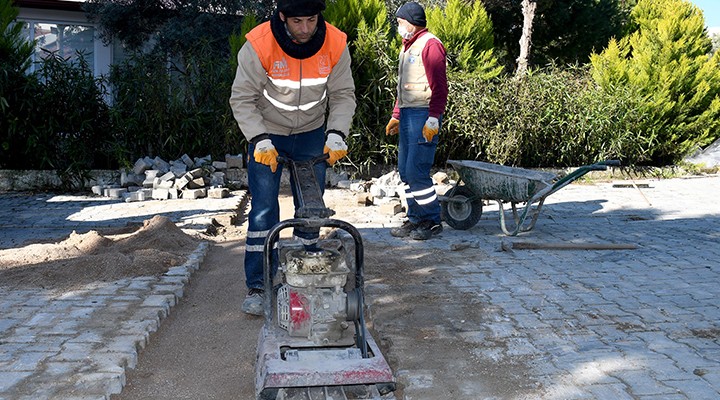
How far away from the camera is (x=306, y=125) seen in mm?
4629

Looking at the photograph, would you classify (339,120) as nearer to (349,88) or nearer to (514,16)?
(349,88)

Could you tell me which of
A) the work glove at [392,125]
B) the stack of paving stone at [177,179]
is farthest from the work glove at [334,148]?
the stack of paving stone at [177,179]

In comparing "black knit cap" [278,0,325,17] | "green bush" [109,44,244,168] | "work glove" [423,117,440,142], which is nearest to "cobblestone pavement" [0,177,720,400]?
"work glove" [423,117,440,142]

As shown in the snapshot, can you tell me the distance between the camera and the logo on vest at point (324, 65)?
4.34 metres

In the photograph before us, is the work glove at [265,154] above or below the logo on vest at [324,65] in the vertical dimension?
below

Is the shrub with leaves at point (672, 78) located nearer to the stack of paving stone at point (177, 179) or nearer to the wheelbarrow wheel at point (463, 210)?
the wheelbarrow wheel at point (463, 210)

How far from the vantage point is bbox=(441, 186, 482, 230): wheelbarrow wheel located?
755cm

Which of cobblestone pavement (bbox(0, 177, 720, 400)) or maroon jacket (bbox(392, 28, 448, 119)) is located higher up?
maroon jacket (bbox(392, 28, 448, 119))

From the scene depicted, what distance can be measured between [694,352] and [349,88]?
2.48m

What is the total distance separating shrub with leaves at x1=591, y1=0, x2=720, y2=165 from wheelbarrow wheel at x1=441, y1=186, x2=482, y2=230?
5694 mm

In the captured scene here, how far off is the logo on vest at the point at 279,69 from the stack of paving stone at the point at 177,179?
5.55 meters

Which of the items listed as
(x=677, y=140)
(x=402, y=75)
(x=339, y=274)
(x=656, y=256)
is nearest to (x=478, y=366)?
(x=339, y=274)

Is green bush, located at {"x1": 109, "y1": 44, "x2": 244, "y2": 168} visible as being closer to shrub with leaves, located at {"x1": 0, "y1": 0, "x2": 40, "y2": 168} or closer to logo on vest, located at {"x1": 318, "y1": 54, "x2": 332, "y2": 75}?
shrub with leaves, located at {"x1": 0, "y1": 0, "x2": 40, "y2": 168}

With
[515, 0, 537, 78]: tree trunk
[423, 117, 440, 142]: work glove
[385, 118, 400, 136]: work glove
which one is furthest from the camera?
[515, 0, 537, 78]: tree trunk
